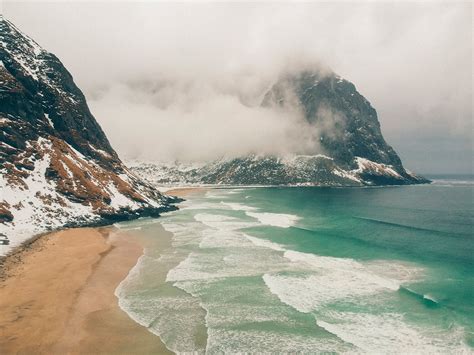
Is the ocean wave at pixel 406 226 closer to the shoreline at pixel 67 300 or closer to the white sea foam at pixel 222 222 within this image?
the white sea foam at pixel 222 222

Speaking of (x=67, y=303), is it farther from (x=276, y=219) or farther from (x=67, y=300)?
(x=276, y=219)

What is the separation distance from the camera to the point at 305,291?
165 feet

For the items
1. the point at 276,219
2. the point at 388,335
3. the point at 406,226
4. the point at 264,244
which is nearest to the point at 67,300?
the point at 388,335

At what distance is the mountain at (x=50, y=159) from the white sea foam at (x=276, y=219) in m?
35.2

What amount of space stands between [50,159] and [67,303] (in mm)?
76759

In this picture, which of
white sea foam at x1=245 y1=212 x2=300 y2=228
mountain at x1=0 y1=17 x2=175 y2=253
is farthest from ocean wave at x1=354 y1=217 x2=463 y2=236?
mountain at x1=0 y1=17 x2=175 y2=253

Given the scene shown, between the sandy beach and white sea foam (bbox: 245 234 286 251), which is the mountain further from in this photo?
white sea foam (bbox: 245 234 286 251)

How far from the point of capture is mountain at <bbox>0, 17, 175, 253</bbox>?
302ft

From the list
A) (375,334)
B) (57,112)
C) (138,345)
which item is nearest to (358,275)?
(375,334)

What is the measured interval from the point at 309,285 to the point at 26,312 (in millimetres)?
36282

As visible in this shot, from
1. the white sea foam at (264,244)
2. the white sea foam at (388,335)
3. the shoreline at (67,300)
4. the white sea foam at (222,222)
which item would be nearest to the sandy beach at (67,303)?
the shoreline at (67,300)

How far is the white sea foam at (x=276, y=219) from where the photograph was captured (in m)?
108

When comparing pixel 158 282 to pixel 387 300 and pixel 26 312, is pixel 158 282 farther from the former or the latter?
pixel 387 300

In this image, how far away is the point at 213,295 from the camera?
159 ft
